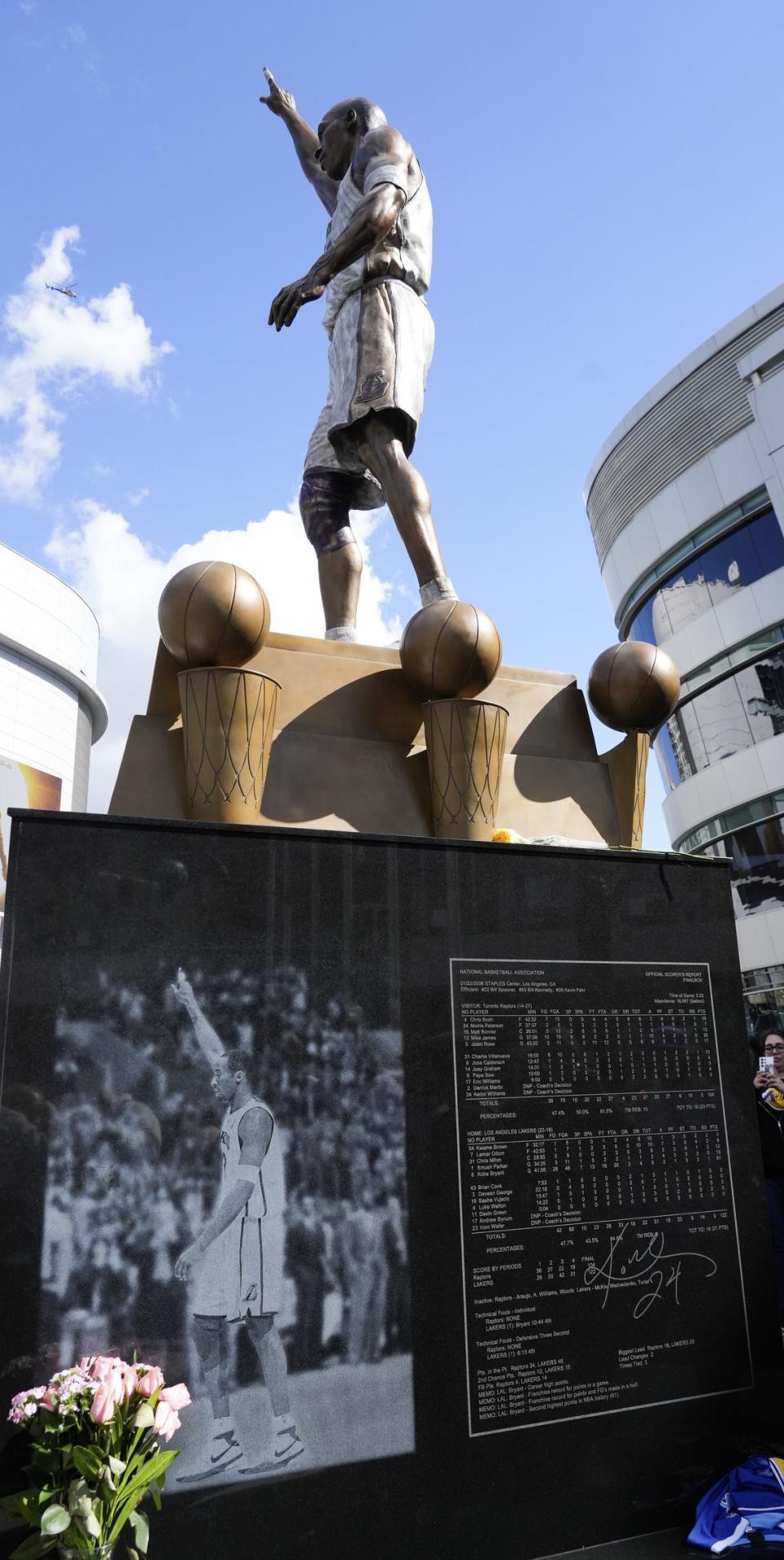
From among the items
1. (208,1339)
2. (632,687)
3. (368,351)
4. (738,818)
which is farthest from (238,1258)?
(738,818)

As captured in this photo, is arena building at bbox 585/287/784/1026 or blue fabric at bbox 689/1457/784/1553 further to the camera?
arena building at bbox 585/287/784/1026

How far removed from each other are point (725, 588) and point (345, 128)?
1502 centimetres

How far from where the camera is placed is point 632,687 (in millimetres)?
4465

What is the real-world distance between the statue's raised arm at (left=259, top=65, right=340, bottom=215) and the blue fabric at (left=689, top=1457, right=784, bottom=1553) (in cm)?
550

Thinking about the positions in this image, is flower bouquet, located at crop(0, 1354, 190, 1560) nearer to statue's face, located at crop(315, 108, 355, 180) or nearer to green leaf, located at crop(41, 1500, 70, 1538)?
green leaf, located at crop(41, 1500, 70, 1538)

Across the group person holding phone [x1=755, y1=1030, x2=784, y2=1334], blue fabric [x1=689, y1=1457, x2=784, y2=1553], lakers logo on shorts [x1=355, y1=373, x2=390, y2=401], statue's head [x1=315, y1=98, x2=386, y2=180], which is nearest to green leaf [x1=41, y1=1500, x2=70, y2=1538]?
blue fabric [x1=689, y1=1457, x2=784, y2=1553]

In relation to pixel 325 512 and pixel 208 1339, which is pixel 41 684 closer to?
pixel 325 512

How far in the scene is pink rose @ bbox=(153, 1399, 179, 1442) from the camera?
8.06 ft

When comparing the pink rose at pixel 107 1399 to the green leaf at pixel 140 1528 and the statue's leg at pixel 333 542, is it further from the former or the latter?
the statue's leg at pixel 333 542

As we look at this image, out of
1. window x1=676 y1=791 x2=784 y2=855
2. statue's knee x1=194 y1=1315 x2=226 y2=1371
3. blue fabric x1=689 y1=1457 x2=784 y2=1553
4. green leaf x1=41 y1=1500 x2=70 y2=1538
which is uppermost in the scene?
window x1=676 y1=791 x2=784 y2=855
